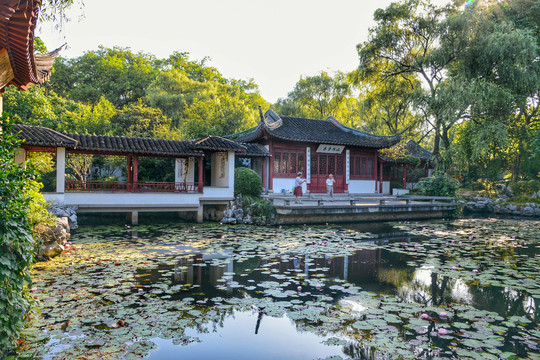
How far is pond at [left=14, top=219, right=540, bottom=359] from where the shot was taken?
3.33 metres

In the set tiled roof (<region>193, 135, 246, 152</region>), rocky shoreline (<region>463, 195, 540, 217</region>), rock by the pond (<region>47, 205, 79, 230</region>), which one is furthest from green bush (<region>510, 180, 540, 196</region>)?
rock by the pond (<region>47, 205, 79, 230</region>)

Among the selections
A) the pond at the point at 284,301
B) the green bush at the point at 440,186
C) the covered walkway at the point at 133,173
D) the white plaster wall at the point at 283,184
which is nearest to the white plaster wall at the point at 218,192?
the covered walkway at the point at 133,173

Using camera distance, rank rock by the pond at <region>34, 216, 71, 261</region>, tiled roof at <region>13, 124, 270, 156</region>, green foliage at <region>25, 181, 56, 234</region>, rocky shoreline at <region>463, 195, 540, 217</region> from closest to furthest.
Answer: green foliage at <region>25, 181, 56, 234</region> < rock by the pond at <region>34, 216, 71, 261</region> < tiled roof at <region>13, 124, 270, 156</region> < rocky shoreline at <region>463, 195, 540, 217</region>

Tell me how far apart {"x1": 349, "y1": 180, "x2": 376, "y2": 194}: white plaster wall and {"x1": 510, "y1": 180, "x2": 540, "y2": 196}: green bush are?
26.7ft

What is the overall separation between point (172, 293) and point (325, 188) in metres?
14.1

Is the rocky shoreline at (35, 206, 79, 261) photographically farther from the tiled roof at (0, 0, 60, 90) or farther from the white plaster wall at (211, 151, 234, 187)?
the white plaster wall at (211, 151, 234, 187)

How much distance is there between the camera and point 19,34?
3479mm

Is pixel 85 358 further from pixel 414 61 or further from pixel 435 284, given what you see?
pixel 414 61

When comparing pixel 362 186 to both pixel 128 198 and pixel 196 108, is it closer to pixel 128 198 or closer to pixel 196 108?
pixel 196 108

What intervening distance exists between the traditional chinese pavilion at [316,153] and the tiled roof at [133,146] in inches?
161

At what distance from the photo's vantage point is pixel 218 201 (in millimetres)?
13109

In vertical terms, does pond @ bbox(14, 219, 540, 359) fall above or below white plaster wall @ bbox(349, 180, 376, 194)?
below

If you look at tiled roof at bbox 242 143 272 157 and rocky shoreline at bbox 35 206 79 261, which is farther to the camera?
tiled roof at bbox 242 143 272 157

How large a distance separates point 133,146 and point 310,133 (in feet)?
29.1
